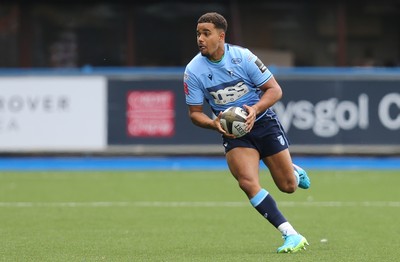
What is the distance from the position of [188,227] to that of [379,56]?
14345mm

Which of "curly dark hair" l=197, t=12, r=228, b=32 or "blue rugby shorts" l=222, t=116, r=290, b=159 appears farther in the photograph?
"blue rugby shorts" l=222, t=116, r=290, b=159

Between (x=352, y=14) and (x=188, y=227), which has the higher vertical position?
(x=352, y=14)

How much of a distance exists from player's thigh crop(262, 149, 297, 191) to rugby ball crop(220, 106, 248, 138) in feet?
2.36

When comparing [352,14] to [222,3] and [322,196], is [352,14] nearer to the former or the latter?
[222,3]

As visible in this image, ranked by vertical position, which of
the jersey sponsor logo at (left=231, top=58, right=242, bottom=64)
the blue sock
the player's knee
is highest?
the jersey sponsor logo at (left=231, top=58, right=242, bottom=64)

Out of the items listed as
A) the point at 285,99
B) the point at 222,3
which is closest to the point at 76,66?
the point at 222,3

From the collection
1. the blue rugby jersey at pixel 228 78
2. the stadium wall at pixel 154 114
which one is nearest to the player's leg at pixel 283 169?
the blue rugby jersey at pixel 228 78

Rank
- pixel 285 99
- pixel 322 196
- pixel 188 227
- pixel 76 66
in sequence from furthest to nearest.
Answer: pixel 76 66 → pixel 285 99 → pixel 322 196 → pixel 188 227

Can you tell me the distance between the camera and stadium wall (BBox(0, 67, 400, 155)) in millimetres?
22922

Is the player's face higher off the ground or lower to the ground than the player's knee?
higher

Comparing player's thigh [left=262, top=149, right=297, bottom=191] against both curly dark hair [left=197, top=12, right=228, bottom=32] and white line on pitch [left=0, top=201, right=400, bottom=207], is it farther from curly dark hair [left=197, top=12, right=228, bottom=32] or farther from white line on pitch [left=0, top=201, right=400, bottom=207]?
white line on pitch [left=0, top=201, right=400, bottom=207]

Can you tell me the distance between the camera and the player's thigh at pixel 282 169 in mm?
11312

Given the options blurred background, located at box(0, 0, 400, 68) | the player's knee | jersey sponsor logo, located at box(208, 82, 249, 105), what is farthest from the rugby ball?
blurred background, located at box(0, 0, 400, 68)

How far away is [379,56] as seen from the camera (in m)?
26.7
